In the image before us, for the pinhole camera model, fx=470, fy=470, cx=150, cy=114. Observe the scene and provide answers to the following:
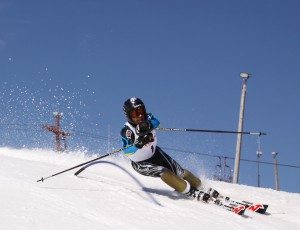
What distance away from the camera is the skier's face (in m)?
6.52

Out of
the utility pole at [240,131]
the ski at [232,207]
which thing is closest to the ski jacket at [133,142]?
the ski at [232,207]

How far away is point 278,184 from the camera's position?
1387 inches

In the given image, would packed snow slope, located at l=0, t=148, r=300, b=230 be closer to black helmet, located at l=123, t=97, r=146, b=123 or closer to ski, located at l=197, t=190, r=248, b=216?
ski, located at l=197, t=190, r=248, b=216

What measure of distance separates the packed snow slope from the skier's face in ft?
3.09

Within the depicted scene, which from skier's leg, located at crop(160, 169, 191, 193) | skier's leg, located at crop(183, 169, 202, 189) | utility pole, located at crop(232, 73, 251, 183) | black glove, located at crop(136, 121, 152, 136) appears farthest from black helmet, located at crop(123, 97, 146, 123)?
utility pole, located at crop(232, 73, 251, 183)

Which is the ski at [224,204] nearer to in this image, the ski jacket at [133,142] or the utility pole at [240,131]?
the ski jacket at [133,142]

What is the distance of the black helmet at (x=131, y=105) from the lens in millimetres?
6555

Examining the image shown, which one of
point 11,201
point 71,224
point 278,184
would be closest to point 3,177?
point 11,201

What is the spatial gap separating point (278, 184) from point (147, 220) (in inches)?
1275

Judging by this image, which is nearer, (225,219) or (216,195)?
(225,219)

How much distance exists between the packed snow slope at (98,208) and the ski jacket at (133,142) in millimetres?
540

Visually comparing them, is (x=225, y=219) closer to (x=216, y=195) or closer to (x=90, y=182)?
(x=216, y=195)

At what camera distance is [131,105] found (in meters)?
6.57

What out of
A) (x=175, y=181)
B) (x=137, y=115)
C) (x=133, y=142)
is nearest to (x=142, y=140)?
(x=133, y=142)
